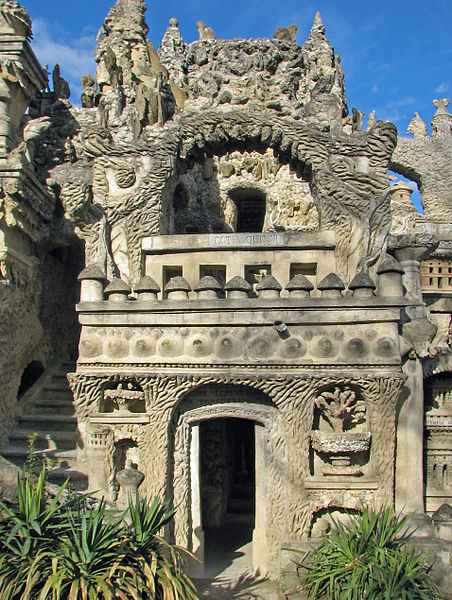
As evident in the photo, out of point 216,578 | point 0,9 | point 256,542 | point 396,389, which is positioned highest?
point 0,9

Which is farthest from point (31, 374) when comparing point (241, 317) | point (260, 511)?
point (260, 511)

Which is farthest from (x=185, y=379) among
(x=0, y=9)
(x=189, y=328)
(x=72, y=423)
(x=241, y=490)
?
(x=0, y=9)

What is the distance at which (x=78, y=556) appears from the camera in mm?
5930

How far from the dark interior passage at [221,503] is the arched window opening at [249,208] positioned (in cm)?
776

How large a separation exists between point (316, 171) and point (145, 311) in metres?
3.85

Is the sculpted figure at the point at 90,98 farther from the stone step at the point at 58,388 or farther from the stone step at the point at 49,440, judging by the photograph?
the stone step at the point at 49,440

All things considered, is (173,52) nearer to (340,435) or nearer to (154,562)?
(340,435)

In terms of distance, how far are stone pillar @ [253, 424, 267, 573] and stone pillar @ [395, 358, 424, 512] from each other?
6.70 ft

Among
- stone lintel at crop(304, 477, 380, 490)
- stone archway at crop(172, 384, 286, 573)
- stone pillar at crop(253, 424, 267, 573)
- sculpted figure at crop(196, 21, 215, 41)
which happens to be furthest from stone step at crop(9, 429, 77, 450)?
sculpted figure at crop(196, 21, 215, 41)

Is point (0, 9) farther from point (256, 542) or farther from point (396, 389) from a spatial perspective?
point (256, 542)

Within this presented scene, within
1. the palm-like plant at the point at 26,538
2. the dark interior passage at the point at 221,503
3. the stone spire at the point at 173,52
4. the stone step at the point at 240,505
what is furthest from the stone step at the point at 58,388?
the stone spire at the point at 173,52

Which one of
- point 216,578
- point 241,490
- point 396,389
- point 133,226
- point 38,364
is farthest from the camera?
point 241,490

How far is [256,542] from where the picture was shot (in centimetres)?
840

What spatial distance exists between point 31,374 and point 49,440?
8.94 feet
